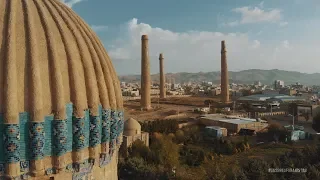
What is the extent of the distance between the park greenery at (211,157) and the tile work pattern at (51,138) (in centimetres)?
819

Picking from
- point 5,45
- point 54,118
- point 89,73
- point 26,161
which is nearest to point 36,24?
→ point 5,45

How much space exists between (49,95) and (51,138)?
626 millimetres

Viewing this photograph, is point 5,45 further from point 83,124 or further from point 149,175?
point 149,175

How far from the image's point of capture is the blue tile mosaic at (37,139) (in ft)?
14.8

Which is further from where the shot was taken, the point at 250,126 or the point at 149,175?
the point at 250,126

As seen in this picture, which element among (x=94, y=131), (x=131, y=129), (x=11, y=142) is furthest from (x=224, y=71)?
(x=11, y=142)

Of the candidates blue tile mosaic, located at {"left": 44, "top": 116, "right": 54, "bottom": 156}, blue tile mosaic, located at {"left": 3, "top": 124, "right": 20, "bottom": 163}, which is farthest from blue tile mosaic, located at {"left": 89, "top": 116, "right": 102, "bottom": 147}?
blue tile mosaic, located at {"left": 3, "top": 124, "right": 20, "bottom": 163}

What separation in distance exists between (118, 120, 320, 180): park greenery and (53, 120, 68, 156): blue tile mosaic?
8775 mm

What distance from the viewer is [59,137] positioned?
4.73 metres

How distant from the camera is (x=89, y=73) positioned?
5.32 metres

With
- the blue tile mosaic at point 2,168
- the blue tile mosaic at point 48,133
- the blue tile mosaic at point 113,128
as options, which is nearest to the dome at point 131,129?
the blue tile mosaic at point 113,128

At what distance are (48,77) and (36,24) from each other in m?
0.92

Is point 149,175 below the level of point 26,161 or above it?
below

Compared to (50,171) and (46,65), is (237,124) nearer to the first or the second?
(50,171)
